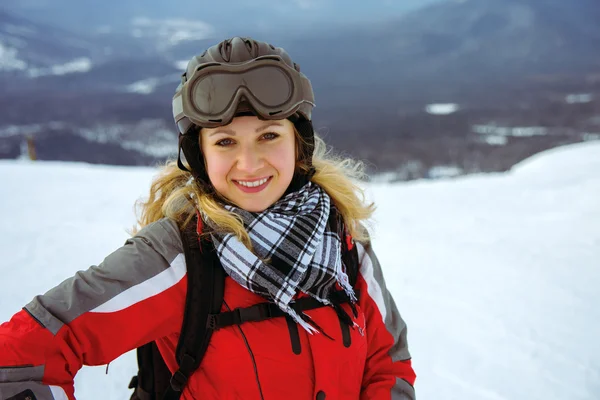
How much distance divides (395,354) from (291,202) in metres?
0.61

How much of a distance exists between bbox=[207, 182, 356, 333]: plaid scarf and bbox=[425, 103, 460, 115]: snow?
209 feet

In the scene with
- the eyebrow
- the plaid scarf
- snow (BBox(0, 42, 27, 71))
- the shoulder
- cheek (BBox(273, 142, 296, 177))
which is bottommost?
the plaid scarf

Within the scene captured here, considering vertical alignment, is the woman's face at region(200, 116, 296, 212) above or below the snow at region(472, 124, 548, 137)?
above

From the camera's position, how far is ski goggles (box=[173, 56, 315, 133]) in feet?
3.81

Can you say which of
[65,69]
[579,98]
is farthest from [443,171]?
[65,69]

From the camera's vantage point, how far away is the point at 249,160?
1.19 metres

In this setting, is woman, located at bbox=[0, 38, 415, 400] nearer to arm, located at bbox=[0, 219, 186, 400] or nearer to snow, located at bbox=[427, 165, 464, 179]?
arm, located at bbox=[0, 219, 186, 400]

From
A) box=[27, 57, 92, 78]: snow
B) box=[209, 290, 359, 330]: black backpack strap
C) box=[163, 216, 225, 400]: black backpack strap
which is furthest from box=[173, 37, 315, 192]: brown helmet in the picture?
box=[27, 57, 92, 78]: snow

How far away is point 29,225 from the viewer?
3.48 metres

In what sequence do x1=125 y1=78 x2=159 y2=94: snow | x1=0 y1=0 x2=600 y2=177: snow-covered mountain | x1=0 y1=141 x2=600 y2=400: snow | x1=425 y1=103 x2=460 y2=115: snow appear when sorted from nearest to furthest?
x1=0 y1=141 x2=600 y2=400: snow, x1=0 y1=0 x2=600 y2=177: snow-covered mountain, x1=425 y1=103 x2=460 y2=115: snow, x1=125 y1=78 x2=159 y2=94: snow

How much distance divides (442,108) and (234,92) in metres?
67.5

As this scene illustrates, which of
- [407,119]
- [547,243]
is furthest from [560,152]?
[407,119]

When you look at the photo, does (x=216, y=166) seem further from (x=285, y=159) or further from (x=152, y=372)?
(x=152, y=372)

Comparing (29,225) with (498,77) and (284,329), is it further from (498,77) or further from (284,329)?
(498,77)
